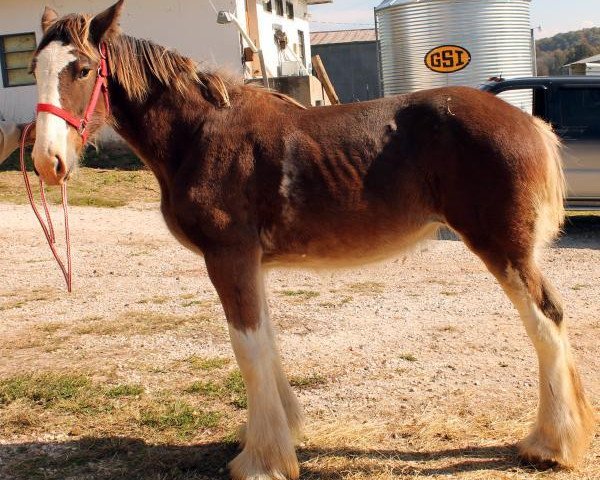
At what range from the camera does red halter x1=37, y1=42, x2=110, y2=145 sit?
3.52 metres

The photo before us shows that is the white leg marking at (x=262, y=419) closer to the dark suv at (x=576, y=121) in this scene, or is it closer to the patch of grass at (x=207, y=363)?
the patch of grass at (x=207, y=363)

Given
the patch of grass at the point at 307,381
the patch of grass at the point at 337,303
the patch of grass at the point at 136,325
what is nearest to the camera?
the patch of grass at the point at 307,381

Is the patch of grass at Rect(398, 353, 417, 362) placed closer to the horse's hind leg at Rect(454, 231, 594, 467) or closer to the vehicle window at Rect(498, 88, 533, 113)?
the horse's hind leg at Rect(454, 231, 594, 467)

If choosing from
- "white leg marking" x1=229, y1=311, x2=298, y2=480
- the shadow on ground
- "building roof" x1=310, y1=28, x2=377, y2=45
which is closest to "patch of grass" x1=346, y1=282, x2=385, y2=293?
the shadow on ground

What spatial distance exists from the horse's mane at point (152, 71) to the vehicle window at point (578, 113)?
6751 millimetres

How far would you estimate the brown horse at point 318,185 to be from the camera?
12.0 ft

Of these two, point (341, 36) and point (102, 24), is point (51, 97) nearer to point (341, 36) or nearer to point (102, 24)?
point (102, 24)

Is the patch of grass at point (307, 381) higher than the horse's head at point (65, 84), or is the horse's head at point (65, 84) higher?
the horse's head at point (65, 84)

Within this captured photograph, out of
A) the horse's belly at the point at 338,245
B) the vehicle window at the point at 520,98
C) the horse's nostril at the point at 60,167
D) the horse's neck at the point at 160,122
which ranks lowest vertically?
the horse's belly at the point at 338,245

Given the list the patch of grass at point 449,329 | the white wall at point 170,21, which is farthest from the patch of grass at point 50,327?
the white wall at point 170,21

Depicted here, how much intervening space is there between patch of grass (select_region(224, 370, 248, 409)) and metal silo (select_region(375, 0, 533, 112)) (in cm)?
858

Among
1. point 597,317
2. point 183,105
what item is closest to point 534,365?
point 597,317

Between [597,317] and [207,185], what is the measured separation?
398 centimetres

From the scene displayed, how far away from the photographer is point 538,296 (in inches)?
146
